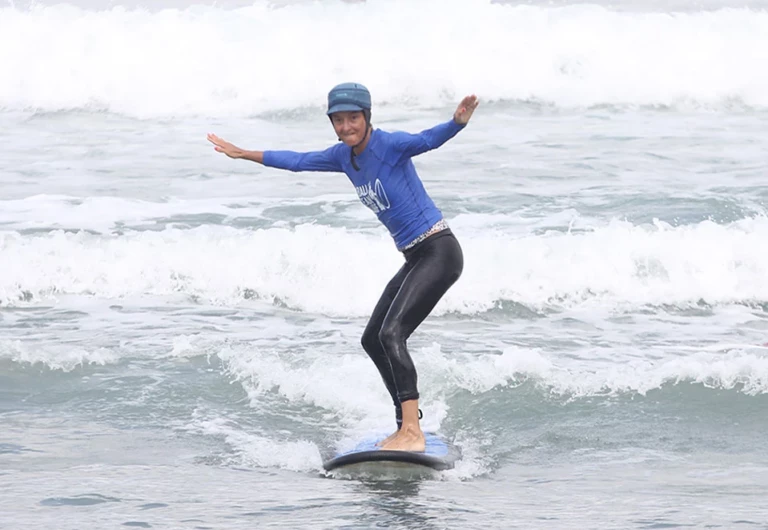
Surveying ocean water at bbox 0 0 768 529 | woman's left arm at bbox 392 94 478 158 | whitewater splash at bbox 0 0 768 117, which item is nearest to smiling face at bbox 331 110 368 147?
woman's left arm at bbox 392 94 478 158

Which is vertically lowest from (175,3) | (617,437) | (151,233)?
(617,437)

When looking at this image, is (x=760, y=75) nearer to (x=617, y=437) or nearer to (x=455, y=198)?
(x=455, y=198)

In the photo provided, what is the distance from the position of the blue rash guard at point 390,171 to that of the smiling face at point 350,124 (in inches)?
4.4

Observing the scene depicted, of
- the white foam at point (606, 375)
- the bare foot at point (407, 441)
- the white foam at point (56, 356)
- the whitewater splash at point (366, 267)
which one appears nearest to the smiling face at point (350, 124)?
the bare foot at point (407, 441)

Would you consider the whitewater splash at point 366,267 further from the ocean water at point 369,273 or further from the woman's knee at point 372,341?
the woman's knee at point 372,341

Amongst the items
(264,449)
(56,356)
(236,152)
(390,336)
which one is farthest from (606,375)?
(56,356)

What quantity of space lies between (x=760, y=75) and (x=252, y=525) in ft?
69.6

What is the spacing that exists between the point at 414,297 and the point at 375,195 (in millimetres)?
586

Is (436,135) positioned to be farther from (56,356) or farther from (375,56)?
(375,56)

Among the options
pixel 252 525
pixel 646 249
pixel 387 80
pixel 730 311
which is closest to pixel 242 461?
pixel 252 525

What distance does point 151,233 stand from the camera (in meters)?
12.5

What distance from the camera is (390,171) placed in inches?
235

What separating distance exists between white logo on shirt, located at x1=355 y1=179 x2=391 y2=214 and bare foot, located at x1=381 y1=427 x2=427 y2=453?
3.95 feet

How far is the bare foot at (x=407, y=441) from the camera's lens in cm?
601
